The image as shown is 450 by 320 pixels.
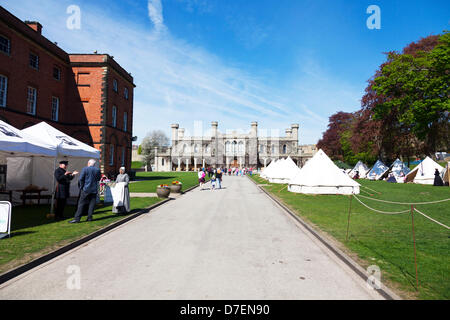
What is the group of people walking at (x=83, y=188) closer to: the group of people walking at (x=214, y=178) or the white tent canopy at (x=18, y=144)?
the white tent canopy at (x=18, y=144)

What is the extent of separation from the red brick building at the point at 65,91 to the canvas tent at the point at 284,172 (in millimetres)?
17259

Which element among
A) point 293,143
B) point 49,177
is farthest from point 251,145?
point 49,177

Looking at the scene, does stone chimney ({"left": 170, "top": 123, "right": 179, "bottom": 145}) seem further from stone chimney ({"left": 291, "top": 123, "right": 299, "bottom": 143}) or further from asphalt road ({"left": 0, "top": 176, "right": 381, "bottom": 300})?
asphalt road ({"left": 0, "top": 176, "right": 381, "bottom": 300})

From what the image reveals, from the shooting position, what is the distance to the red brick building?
1845 centimetres

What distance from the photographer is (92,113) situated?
25.3m

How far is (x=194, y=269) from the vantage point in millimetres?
4527

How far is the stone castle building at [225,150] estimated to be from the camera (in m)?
71.1

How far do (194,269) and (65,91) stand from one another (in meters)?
26.4

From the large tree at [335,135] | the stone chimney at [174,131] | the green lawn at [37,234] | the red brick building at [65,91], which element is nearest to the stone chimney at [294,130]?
the large tree at [335,135]

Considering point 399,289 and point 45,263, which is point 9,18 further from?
point 399,289

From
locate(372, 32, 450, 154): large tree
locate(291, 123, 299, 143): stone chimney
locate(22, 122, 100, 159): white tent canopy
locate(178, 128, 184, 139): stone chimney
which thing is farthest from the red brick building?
locate(291, 123, 299, 143): stone chimney

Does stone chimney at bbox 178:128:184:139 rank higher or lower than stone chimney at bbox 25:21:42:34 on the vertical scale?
lower

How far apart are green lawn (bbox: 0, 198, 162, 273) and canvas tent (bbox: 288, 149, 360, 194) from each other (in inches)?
510
